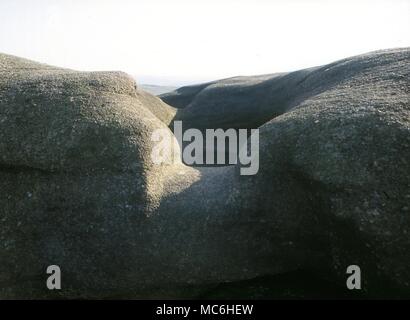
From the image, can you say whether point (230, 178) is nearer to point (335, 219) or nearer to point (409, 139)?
point (335, 219)

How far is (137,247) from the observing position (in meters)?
10.2

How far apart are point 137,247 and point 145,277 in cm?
78

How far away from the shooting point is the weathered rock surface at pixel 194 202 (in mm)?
9023

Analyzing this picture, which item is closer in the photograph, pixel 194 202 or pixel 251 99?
pixel 194 202

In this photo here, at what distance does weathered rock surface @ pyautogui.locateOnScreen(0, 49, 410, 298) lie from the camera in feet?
29.6

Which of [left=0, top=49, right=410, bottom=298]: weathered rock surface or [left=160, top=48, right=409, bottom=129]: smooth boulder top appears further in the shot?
[left=160, top=48, right=409, bottom=129]: smooth boulder top

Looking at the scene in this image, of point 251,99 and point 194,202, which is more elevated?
point 251,99

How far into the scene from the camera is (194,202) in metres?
10.6

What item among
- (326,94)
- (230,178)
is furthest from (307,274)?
(326,94)

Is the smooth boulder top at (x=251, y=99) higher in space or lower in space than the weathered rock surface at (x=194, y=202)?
higher

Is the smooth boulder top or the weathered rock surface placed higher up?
the smooth boulder top

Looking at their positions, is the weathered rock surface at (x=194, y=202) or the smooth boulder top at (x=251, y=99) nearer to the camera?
the weathered rock surface at (x=194, y=202)
